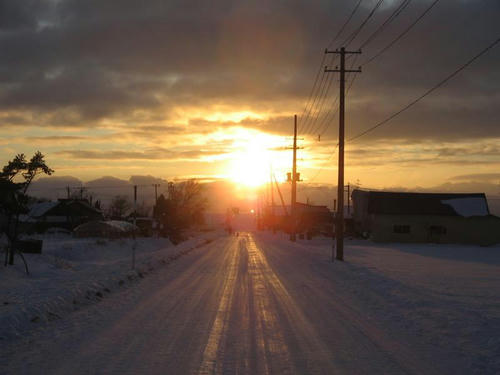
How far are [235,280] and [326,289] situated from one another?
347 cm

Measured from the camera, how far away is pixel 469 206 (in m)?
62.9

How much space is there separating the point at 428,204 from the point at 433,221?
2668 mm

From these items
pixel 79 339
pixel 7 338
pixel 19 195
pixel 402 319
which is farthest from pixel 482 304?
pixel 19 195

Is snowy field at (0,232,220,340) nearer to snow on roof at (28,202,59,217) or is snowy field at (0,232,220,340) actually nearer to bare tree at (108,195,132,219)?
snow on roof at (28,202,59,217)

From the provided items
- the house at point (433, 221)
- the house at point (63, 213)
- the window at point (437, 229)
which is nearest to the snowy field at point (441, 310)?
the house at point (433, 221)

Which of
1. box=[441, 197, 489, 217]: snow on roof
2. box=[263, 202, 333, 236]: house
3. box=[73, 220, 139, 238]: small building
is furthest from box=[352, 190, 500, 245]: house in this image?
box=[73, 220, 139, 238]: small building

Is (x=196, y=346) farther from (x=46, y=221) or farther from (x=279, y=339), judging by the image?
(x=46, y=221)

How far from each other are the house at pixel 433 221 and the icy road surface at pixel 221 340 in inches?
1938

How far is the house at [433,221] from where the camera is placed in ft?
199

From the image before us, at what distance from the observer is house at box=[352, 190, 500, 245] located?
6066cm

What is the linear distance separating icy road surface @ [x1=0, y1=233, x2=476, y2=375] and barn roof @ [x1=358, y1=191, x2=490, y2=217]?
4965cm

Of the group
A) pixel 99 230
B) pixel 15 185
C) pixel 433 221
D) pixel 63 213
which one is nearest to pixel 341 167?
pixel 15 185

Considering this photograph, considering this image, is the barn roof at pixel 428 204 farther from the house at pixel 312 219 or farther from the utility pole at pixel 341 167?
the utility pole at pixel 341 167

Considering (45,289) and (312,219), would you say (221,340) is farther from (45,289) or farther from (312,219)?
(312,219)
